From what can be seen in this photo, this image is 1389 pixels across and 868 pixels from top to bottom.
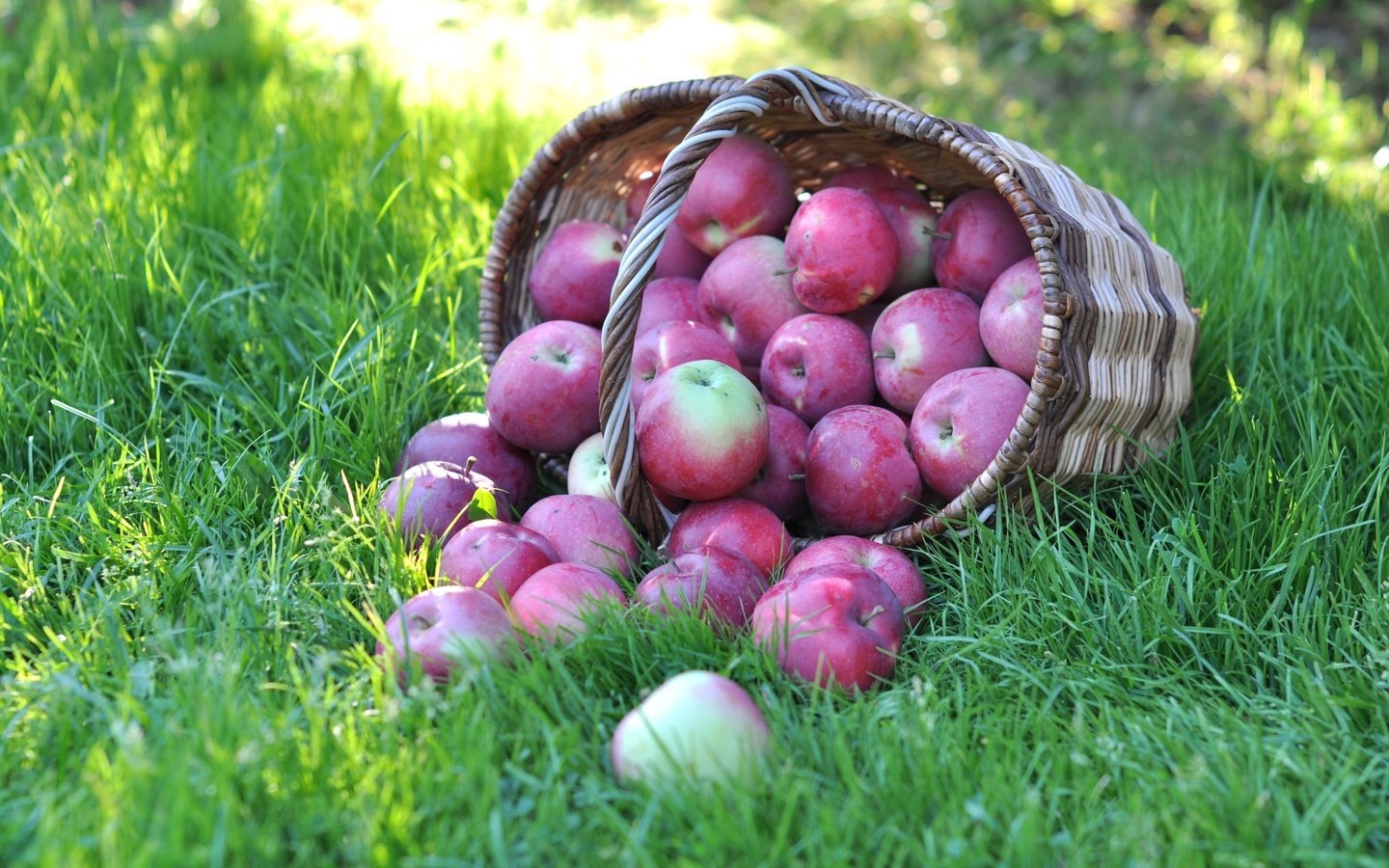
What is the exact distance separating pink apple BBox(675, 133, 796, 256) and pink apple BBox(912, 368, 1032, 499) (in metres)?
0.64

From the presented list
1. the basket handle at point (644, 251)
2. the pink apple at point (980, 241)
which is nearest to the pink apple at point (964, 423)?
the pink apple at point (980, 241)

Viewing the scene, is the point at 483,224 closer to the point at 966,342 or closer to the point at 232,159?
the point at 232,159

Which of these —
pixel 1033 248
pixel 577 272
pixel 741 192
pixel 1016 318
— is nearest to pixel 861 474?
pixel 1016 318

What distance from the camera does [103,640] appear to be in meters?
1.80

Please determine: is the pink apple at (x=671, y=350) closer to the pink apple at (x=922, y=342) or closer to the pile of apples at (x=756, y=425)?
the pile of apples at (x=756, y=425)

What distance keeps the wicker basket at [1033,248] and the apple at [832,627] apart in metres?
0.33

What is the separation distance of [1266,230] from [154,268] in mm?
2916

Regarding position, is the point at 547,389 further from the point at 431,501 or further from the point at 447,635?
the point at 447,635

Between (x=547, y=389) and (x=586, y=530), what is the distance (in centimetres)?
35

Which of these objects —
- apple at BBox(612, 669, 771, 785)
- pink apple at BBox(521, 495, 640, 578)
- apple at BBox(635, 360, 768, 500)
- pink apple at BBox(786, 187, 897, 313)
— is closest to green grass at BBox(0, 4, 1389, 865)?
apple at BBox(612, 669, 771, 785)

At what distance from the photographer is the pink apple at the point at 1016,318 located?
7.22 ft

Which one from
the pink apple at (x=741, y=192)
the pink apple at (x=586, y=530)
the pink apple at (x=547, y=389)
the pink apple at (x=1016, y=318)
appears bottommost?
the pink apple at (x=586, y=530)

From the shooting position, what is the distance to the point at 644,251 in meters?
2.11

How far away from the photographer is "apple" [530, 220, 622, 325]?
2.65 meters
